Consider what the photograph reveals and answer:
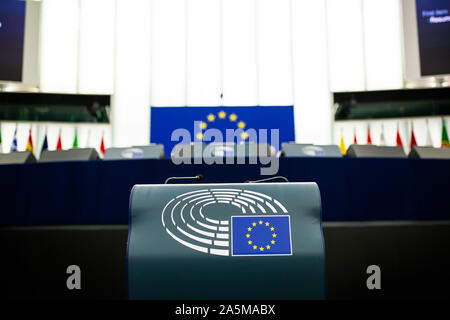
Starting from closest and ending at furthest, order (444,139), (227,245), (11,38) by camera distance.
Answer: (227,245) → (11,38) → (444,139)

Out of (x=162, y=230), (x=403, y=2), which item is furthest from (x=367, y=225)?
(x=403, y=2)

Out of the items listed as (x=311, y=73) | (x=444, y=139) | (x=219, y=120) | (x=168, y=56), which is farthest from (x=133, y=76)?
(x=444, y=139)

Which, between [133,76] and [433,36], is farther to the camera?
[133,76]

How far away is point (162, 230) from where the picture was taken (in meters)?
1.28

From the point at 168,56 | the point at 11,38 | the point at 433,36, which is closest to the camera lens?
the point at 433,36

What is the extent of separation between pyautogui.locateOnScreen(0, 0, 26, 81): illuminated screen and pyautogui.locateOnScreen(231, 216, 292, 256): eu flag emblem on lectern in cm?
490

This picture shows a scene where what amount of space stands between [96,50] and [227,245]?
20.1ft

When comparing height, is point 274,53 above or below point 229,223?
above

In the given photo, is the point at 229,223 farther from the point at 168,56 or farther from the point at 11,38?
the point at 168,56

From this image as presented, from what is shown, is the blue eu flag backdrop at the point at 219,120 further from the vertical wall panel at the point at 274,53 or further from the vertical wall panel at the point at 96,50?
the vertical wall panel at the point at 96,50

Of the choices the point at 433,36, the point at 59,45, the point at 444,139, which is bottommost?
the point at 444,139

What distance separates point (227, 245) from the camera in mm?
1240
